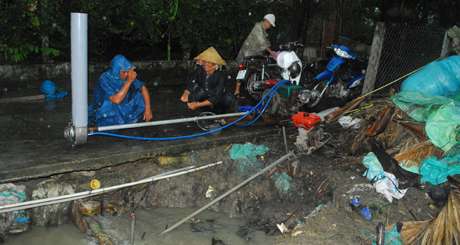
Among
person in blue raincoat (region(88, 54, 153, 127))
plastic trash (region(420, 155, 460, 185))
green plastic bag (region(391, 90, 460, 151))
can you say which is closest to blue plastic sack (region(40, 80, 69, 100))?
person in blue raincoat (region(88, 54, 153, 127))

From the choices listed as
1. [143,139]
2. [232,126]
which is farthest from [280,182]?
[143,139]

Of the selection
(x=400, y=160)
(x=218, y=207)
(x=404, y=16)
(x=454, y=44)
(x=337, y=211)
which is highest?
(x=404, y=16)

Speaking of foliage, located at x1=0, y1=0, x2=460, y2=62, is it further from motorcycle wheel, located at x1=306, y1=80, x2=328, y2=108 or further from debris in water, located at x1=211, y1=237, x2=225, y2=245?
debris in water, located at x1=211, y1=237, x2=225, y2=245

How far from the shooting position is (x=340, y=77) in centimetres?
708

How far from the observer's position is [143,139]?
4.09m

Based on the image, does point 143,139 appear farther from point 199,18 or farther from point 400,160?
point 199,18

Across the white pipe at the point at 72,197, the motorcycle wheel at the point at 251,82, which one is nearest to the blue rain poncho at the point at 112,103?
the white pipe at the point at 72,197

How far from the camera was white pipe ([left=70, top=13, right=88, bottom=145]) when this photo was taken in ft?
10.5

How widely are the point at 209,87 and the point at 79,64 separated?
194cm

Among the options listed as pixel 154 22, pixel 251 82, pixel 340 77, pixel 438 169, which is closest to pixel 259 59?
pixel 251 82

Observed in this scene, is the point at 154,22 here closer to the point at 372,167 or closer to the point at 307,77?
the point at 307,77

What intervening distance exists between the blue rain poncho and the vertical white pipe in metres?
0.68

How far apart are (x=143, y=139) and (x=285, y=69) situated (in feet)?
10.7

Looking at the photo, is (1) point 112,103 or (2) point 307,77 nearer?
(1) point 112,103
